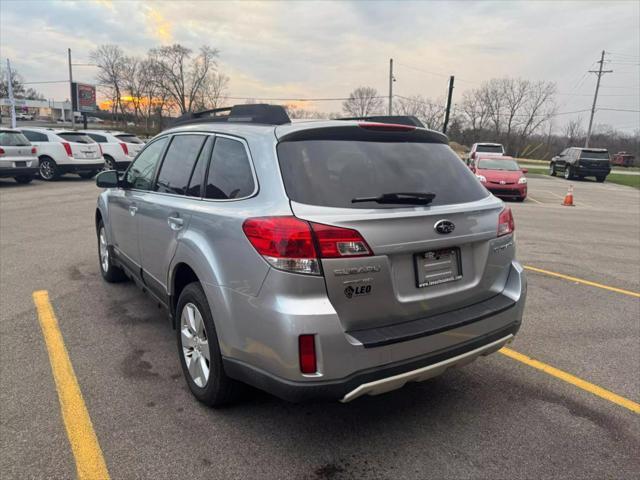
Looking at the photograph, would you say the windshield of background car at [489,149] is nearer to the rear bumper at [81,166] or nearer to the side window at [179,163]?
the rear bumper at [81,166]

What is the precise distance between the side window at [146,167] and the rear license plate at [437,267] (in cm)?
247

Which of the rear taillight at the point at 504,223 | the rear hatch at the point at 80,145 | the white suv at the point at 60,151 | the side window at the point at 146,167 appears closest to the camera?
the rear taillight at the point at 504,223

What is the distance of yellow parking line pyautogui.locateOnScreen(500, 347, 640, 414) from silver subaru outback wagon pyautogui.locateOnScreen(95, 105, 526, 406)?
88cm

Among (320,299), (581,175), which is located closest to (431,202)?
(320,299)

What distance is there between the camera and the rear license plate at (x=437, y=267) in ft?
8.41

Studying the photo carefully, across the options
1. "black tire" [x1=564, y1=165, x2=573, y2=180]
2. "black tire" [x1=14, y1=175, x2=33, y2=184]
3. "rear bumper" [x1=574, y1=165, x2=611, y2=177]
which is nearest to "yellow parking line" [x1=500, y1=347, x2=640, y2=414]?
"black tire" [x1=14, y1=175, x2=33, y2=184]

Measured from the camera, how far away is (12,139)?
14648 mm

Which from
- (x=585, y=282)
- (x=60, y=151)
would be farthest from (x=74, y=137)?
(x=585, y=282)

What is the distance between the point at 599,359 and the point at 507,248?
1601mm

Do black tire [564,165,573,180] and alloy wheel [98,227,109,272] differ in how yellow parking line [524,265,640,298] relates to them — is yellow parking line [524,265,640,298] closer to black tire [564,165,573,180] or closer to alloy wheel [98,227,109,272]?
alloy wheel [98,227,109,272]

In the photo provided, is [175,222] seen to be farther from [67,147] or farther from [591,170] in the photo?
[591,170]

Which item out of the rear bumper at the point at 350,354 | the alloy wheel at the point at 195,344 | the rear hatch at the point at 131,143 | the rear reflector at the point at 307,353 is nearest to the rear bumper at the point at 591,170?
the rear hatch at the point at 131,143

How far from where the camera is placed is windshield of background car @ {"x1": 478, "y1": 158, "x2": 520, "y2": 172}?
1642 cm

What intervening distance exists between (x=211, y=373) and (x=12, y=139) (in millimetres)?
15267
